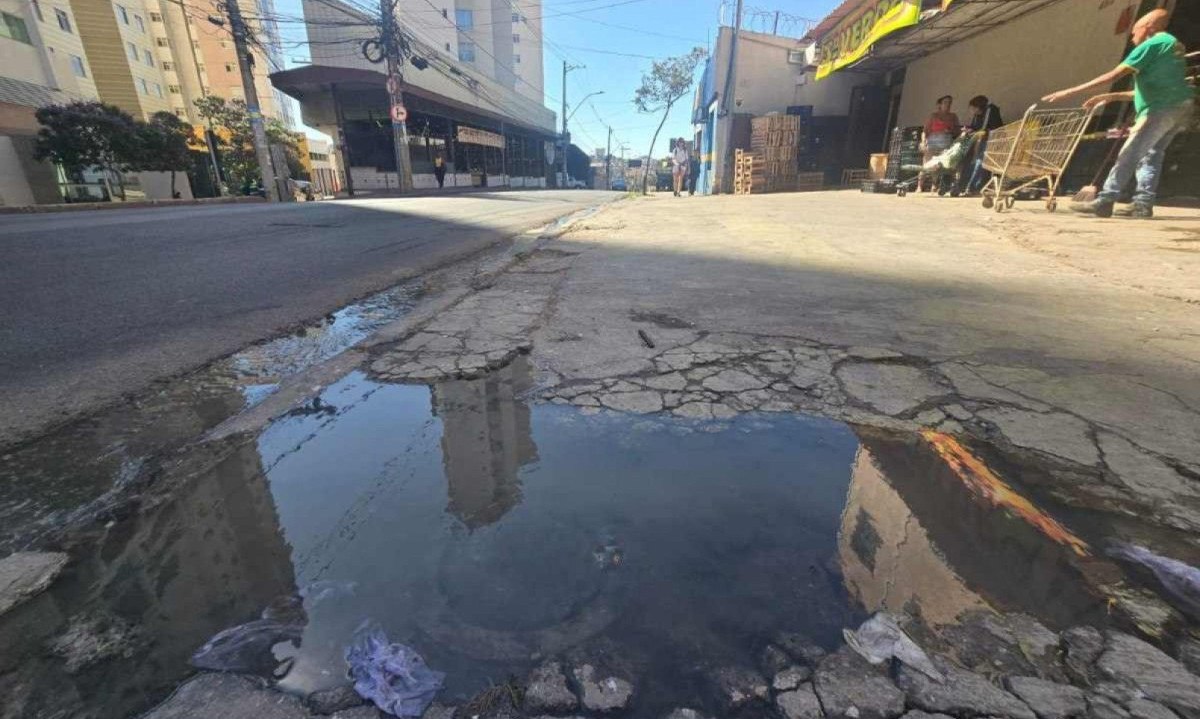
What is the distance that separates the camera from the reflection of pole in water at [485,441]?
1.39 metres

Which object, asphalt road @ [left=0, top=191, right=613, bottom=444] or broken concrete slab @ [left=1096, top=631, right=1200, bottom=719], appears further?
asphalt road @ [left=0, top=191, right=613, bottom=444]

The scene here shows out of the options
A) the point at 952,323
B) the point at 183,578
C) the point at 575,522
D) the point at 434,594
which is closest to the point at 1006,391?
the point at 952,323

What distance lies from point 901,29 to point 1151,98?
5.39m

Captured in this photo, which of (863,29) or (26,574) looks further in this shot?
(863,29)

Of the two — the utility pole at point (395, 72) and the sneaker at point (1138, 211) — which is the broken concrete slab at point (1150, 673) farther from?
the utility pole at point (395, 72)

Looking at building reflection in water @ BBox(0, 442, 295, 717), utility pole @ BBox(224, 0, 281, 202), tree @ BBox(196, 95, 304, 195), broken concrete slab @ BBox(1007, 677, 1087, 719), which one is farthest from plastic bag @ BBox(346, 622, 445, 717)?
tree @ BBox(196, 95, 304, 195)

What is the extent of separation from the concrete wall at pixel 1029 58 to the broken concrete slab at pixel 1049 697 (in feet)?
33.6

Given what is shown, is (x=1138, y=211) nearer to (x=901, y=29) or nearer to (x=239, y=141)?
(x=901, y=29)

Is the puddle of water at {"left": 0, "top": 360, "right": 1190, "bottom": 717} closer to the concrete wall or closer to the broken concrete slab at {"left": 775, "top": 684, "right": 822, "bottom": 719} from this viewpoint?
the broken concrete slab at {"left": 775, "top": 684, "right": 822, "bottom": 719}

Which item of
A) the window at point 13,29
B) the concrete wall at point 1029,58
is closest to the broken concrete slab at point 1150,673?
the concrete wall at point 1029,58

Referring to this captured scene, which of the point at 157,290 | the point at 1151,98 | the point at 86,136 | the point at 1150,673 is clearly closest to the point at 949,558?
the point at 1150,673

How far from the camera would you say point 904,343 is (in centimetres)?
243

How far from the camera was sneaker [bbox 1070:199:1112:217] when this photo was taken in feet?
18.1

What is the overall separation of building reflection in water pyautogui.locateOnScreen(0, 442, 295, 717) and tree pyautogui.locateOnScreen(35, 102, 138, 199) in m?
19.9
